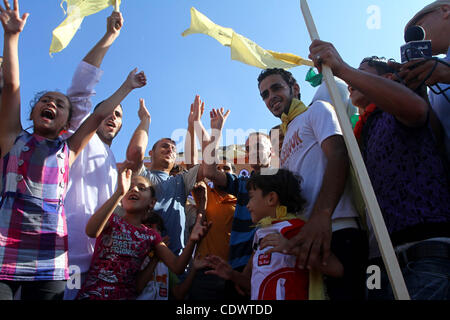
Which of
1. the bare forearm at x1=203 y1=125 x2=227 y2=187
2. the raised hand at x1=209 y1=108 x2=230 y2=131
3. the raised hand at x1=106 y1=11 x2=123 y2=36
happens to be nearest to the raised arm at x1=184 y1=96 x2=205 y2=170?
the raised hand at x1=209 y1=108 x2=230 y2=131

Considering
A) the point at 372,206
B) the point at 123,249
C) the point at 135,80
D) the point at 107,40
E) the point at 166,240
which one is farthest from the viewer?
the point at 166,240

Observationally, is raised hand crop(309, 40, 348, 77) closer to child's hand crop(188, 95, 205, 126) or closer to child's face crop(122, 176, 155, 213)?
child's face crop(122, 176, 155, 213)

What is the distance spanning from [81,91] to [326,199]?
184 cm

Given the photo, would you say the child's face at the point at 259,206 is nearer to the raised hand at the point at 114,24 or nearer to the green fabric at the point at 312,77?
the green fabric at the point at 312,77

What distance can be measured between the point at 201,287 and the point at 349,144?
171 cm

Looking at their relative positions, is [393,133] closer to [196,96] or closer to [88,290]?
[88,290]

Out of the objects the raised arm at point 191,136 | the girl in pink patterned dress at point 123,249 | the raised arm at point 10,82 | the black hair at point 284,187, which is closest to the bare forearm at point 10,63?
the raised arm at point 10,82

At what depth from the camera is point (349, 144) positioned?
1623 millimetres

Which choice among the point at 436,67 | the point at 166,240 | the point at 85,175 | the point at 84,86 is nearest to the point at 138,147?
the point at 85,175

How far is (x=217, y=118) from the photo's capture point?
3477 mm

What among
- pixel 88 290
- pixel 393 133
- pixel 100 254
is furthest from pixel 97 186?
pixel 393 133

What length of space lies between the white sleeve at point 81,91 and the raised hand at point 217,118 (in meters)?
1.20

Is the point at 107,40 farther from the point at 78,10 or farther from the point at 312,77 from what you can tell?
the point at 312,77

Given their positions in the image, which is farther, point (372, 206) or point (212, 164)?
point (212, 164)
